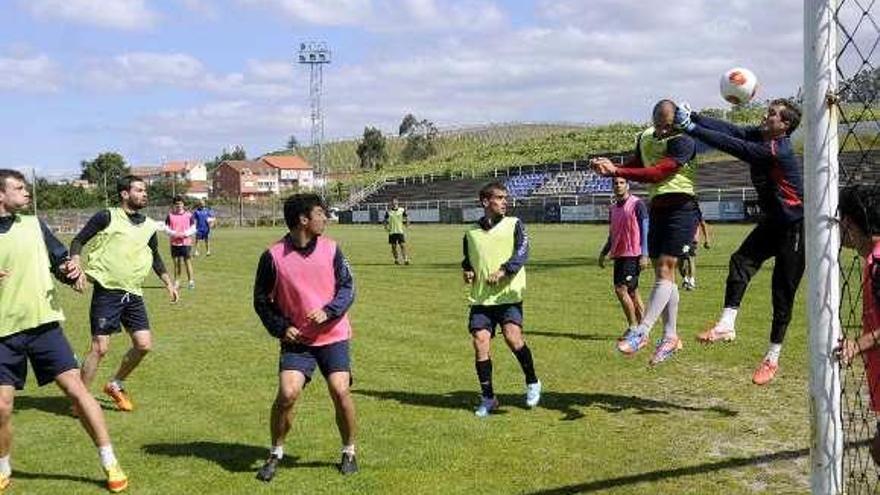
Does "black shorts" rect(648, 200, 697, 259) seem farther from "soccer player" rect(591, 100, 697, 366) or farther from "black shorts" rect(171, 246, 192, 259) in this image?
"black shorts" rect(171, 246, 192, 259)

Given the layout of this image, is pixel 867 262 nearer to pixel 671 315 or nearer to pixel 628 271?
pixel 671 315

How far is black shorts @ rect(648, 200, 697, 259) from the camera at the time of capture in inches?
313

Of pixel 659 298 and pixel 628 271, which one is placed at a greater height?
pixel 659 298

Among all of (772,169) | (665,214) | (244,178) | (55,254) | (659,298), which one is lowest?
(659,298)

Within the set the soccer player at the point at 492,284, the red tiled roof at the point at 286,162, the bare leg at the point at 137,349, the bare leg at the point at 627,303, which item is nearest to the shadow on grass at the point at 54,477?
the bare leg at the point at 137,349

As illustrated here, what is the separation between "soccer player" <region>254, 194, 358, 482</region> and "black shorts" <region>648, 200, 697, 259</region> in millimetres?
2993

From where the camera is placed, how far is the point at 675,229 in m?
7.95

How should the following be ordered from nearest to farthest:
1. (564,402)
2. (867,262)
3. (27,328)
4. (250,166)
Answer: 1. (867,262)
2. (27,328)
3. (564,402)
4. (250,166)

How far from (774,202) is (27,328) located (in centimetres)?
558

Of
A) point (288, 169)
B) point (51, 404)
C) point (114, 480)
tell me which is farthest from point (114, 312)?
point (288, 169)

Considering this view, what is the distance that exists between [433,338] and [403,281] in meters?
8.70

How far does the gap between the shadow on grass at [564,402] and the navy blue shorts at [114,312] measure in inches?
89.6

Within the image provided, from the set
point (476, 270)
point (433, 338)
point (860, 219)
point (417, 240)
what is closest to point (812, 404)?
point (860, 219)

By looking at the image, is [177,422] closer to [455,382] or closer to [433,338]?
[455,382]
